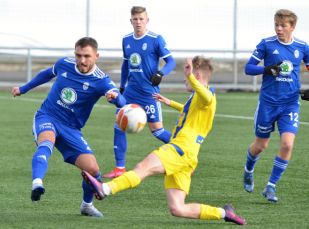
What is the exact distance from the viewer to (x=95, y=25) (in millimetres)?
28156

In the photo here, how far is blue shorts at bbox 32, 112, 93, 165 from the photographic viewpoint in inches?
353

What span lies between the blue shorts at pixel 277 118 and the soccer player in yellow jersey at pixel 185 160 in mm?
2107

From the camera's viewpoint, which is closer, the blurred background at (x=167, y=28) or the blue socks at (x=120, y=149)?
the blue socks at (x=120, y=149)

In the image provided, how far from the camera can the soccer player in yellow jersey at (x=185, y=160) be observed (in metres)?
7.88

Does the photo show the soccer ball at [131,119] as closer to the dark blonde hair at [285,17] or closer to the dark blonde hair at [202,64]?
the dark blonde hair at [202,64]

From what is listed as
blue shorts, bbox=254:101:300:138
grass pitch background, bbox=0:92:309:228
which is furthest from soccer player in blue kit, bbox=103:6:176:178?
blue shorts, bbox=254:101:300:138

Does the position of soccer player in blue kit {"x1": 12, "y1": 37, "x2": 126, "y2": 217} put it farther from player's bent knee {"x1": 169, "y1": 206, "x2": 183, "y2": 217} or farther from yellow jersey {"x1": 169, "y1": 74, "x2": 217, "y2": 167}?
player's bent knee {"x1": 169, "y1": 206, "x2": 183, "y2": 217}

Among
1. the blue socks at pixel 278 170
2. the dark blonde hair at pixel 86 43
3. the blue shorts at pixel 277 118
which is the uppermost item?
the dark blonde hair at pixel 86 43

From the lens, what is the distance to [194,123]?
834 cm

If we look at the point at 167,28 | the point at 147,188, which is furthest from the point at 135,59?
the point at 167,28

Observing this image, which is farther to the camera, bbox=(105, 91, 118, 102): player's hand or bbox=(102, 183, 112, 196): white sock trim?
bbox=(105, 91, 118, 102): player's hand

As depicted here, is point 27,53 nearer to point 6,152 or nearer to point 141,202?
point 6,152

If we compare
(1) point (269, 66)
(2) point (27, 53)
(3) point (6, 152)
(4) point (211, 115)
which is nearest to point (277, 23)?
(1) point (269, 66)

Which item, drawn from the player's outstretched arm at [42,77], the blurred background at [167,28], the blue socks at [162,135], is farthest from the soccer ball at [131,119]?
the blurred background at [167,28]
